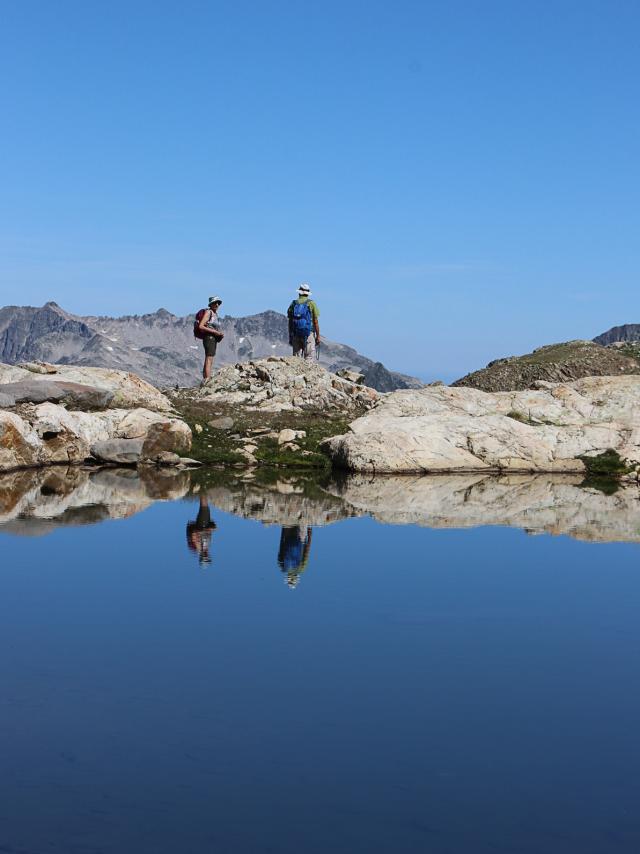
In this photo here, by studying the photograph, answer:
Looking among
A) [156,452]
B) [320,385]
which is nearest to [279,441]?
[156,452]

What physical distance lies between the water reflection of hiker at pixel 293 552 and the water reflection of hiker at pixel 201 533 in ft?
4.82

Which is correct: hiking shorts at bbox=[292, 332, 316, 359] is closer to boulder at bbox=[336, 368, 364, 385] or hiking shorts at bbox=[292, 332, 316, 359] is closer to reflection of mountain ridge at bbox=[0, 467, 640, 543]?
boulder at bbox=[336, 368, 364, 385]

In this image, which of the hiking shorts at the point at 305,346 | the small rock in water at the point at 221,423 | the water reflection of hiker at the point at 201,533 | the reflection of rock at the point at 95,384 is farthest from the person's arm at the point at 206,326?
the water reflection of hiker at the point at 201,533

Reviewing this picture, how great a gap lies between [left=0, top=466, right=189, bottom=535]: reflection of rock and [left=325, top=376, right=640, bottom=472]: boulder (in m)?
6.66

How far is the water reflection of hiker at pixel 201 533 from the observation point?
19781 millimetres

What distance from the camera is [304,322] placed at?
4519 centimetres

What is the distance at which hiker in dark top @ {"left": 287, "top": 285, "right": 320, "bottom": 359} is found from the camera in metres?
44.7

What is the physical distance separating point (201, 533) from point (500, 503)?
9105mm

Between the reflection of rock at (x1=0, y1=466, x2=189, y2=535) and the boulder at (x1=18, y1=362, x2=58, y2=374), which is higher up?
the boulder at (x1=18, y1=362, x2=58, y2=374)

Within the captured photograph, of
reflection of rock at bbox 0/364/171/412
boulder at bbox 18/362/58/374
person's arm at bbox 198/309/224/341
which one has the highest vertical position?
person's arm at bbox 198/309/224/341

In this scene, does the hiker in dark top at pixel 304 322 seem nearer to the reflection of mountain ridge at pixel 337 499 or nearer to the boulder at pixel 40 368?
the boulder at pixel 40 368

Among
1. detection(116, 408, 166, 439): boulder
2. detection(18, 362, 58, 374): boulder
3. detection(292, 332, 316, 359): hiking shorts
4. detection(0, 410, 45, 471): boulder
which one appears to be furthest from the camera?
detection(292, 332, 316, 359): hiking shorts

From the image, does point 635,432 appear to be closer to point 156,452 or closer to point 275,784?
point 156,452

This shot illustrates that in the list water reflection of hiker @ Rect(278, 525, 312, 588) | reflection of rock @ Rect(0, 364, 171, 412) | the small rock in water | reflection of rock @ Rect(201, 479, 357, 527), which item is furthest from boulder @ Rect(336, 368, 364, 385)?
water reflection of hiker @ Rect(278, 525, 312, 588)
